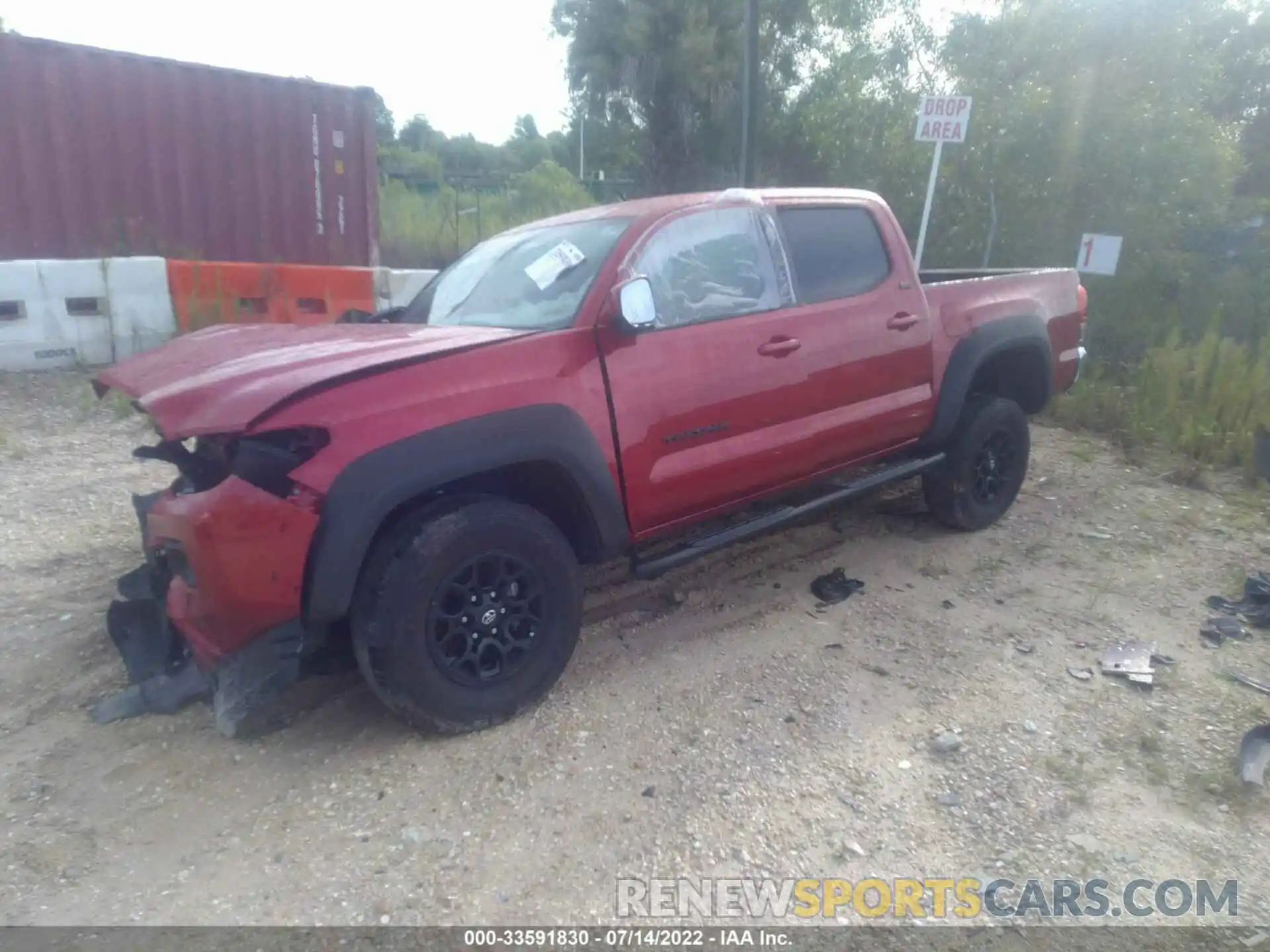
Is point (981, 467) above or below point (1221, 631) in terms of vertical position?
above

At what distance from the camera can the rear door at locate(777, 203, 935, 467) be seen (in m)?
4.22

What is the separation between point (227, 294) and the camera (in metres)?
8.26

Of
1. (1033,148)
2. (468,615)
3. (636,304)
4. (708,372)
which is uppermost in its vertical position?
(1033,148)

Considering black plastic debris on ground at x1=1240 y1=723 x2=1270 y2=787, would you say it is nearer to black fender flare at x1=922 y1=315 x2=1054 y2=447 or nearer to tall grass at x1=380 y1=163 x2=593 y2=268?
black fender flare at x1=922 y1=315 x2=1054 y2=447

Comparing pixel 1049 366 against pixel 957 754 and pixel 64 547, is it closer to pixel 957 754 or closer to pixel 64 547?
pixel 957 754

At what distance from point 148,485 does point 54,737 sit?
8.50 feet

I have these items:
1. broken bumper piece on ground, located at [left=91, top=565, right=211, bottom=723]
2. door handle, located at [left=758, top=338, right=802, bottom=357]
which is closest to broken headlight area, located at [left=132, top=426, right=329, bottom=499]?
broken bumper piece on ground, located at [left=91, top=565, right=211, bottom=723]

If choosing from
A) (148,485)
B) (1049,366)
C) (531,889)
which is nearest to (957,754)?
(531,889)

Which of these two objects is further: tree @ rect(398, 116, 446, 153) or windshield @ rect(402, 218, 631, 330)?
tree @ rect(398, 116, 446, 153)

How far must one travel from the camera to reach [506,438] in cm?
314

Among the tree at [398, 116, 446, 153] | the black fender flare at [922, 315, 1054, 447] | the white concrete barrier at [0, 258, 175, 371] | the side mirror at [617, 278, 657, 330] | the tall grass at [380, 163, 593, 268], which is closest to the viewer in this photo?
the side mirror at [617, 278, 657, 330]

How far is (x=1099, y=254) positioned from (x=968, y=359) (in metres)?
5.08

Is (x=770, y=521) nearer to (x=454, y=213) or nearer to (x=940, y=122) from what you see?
(x=940, y=122)

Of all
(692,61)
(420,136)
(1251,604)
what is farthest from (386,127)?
(1251,604)
